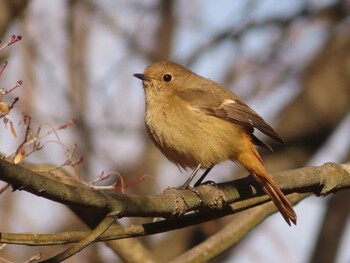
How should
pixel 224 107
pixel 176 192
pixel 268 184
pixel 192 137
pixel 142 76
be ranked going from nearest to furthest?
pixel 176 192
pixel 268 184
pixel 192 137
pixel 224 107
pixel 142 76

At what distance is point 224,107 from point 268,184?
119 cm

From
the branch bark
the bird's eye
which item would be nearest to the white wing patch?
the bird's eye

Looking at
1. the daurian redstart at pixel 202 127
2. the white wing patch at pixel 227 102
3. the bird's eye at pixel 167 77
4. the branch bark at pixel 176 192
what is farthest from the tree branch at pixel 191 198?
the bird's eye at pixel 167 77

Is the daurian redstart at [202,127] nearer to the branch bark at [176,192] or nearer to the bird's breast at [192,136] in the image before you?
the bird's breast at [192,136]

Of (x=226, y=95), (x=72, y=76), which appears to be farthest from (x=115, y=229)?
(x=72, y=76)

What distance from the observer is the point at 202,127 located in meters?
4.87

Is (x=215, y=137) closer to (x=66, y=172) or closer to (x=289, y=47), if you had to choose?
(x=66, y=172)

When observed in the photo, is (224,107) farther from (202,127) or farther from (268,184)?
(268,184)

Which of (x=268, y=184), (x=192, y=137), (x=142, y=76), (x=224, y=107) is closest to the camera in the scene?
(x=268, y=184)

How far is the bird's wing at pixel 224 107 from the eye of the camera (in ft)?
16.1

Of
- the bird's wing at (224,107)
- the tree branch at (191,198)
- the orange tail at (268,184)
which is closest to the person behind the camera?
the tree branch at (191,198)

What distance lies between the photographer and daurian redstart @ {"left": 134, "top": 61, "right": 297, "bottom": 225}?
4738 millimetres

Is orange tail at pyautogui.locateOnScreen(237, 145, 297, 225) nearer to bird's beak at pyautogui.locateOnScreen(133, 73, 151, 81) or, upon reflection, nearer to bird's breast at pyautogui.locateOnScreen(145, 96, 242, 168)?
bird's breast at pyautogui.locateOnScreen(145, 96, 242, 168)

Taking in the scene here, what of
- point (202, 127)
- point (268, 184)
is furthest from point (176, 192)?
point (202, 127)
